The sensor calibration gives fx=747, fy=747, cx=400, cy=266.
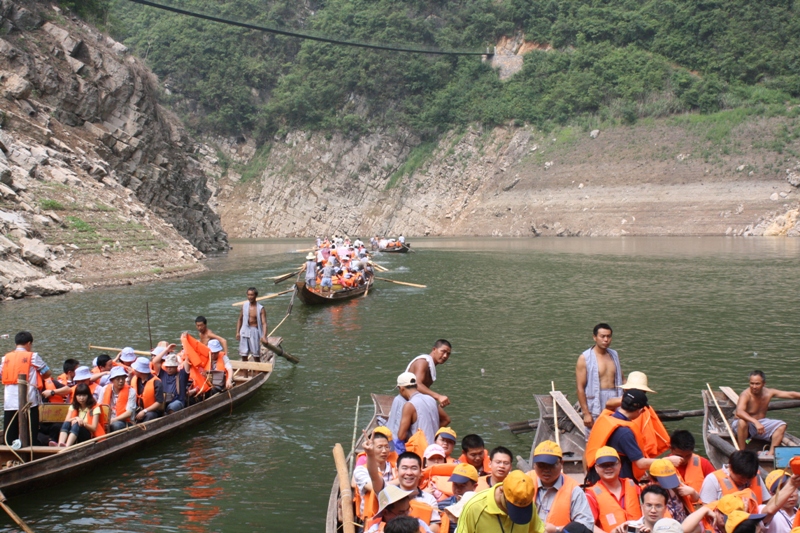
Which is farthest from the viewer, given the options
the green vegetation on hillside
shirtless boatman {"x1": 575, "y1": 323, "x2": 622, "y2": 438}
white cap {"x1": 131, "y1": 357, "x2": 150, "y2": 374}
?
the green vegetation on hillside

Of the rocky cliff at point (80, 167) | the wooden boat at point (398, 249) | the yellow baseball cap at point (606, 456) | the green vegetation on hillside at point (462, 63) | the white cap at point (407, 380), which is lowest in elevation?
the yellow baseball cap at point (606, 456)

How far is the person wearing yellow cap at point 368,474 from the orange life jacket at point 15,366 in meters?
5.85

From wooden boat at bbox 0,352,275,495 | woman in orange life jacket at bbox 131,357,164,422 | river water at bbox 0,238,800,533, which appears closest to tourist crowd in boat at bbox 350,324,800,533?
river water at bbox 0,238,800,533

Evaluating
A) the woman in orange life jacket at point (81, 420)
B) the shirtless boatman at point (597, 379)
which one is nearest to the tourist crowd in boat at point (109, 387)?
the woman in orange life jacket at point (81, 420)

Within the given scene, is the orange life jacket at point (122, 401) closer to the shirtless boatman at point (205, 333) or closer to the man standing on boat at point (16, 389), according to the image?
the man standing on boat at point (16, 389)

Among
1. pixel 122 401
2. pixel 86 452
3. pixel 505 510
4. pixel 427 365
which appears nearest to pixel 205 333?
pixel 122 401

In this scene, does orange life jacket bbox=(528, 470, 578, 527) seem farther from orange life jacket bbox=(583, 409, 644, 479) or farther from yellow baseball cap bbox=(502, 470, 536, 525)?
orange life jacket bbox=(583, 409, 644, 479)

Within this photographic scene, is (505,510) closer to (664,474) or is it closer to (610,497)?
(610,497)

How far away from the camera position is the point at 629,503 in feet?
22.2

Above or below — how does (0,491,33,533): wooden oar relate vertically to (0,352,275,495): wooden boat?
below

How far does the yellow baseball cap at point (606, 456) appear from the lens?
21.8 feet

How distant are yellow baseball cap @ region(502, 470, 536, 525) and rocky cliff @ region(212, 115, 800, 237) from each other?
68.6 m

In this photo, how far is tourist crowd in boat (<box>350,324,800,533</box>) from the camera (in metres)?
5.62

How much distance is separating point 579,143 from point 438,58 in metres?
28.7
